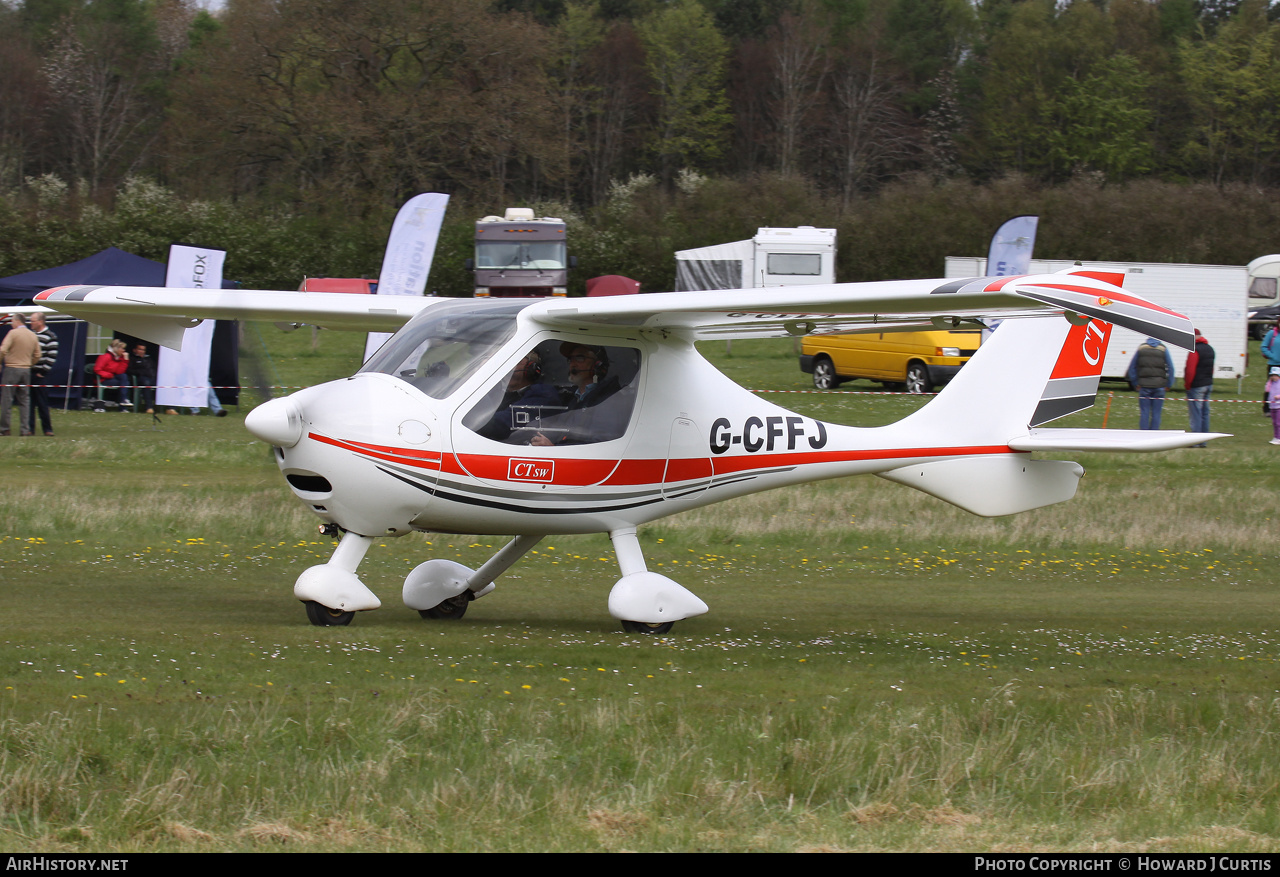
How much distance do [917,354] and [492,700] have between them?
27.3 metres

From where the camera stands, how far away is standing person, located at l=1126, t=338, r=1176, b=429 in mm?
25922

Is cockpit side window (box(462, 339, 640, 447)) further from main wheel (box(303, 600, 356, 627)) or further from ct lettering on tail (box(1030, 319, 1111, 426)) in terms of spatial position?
ct lettering on tail (box(1030, 319, 1111, 426))

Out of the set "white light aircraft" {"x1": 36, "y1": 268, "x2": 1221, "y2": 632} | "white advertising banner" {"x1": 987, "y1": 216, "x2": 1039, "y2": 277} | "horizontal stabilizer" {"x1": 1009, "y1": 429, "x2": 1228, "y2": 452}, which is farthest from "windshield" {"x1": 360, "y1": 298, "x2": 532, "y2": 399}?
"white advertising banner" {"x1": 987, "y1": 216, "x2": 1039, "y2": 277}

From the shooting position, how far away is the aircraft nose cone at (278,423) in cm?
892

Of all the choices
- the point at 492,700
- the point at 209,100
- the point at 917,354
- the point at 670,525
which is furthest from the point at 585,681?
the point at 209,100

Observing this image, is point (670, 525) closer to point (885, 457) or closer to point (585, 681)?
point (885, 457)

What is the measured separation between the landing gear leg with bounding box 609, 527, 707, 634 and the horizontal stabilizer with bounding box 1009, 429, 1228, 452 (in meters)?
3.45

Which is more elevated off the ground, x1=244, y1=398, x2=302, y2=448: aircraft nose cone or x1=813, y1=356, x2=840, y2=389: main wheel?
x1=813, y1=356, x2=840, y2=389: main wheel

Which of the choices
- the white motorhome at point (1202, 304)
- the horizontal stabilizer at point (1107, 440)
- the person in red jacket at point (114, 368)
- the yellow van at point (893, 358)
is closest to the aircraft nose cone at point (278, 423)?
the horizontal stabilizer at point (1107, 440)

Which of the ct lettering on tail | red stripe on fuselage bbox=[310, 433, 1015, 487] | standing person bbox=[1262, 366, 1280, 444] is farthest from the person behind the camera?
standing person bbox=[1262, 366, 1280, 444]

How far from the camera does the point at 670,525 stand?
1688 centimetres

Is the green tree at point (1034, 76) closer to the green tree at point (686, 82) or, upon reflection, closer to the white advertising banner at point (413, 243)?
the green tree at point (686, 82)

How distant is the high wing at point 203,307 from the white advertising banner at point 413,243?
503 inches

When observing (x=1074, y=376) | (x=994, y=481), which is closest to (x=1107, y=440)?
(x=994, y=481)
